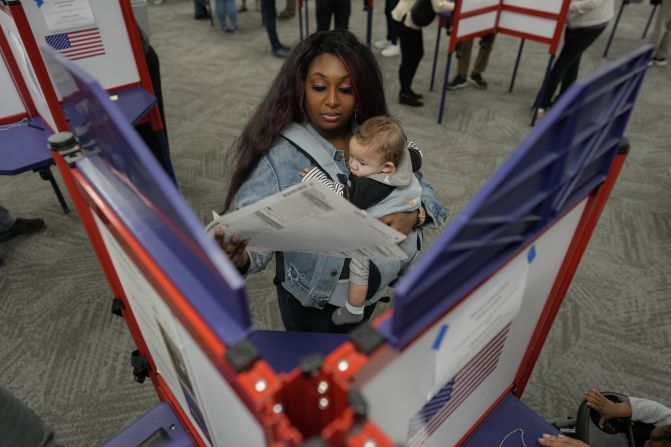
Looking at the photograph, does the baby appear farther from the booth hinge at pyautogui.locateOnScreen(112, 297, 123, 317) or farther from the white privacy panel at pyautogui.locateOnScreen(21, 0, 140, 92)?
the white privacy panel at pyautogui.locateOnScreen(21, 0, 140, 92)

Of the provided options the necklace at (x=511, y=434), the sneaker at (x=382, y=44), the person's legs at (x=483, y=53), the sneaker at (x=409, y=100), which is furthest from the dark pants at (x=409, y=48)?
the necklace at (x=511, y=434)

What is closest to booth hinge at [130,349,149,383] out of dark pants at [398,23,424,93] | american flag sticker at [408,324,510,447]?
american flag sticker at [408,324,510,447]

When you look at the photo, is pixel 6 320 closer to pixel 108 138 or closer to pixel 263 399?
pixel 108 138

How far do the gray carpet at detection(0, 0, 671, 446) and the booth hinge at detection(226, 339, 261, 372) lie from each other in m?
1.63

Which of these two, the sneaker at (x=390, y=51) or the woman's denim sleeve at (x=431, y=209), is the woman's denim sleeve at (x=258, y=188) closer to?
the woman's denim sleeve at (x=431, y=209)

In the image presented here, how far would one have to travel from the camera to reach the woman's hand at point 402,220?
1.27 m

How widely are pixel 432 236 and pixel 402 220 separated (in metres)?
1.43

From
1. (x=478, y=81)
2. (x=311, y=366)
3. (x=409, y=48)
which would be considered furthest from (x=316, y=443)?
(x=478, y=81)

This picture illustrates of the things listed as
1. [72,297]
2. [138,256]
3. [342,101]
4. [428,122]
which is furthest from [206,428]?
[428,122]

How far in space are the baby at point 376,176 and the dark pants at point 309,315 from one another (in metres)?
0.19

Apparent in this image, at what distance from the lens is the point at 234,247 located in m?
1.05

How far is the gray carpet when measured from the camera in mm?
1906

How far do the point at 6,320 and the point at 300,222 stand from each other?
6.80 feet

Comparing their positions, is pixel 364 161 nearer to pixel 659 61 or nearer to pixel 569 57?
pixel 569 57
